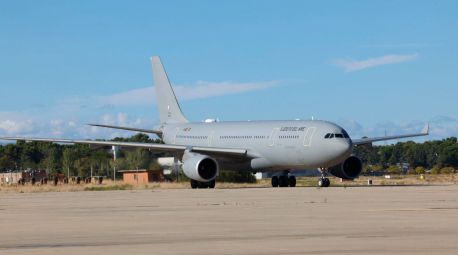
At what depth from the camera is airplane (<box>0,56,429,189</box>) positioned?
50438mm

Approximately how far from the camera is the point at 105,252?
1515cm

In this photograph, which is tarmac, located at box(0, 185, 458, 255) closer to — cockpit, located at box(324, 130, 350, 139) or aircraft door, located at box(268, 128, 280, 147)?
cockpit, located at box(324, 130, 350, 139)

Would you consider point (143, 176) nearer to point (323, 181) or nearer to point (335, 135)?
point (323, 181)

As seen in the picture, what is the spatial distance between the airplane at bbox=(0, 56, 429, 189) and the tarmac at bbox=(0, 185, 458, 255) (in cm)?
2006

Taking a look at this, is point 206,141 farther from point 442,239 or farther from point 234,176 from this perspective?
point 442,239

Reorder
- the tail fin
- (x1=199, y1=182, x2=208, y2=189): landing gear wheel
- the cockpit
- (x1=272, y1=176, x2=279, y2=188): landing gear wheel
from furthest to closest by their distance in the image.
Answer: the tail fin → (x1=272, y1=176, x2=279, y2=188): landing gear wheel → (x1=199, y1=182, x2=208, y2=189): landing gear wheel → the cockpit

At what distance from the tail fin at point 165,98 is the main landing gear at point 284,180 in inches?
524

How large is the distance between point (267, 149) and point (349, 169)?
4.75 meters

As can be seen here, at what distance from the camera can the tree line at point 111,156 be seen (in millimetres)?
73812

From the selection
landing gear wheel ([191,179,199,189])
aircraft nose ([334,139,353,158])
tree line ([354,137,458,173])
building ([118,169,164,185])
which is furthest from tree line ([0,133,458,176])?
aircraft nose ([334,139,353,158])

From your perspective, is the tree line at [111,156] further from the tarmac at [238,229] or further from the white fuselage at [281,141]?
the tarmac at [238,229]

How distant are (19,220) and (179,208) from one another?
6.11m

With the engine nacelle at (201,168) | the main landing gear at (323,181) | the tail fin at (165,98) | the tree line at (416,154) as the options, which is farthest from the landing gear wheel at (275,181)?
the tree line at (416,154)

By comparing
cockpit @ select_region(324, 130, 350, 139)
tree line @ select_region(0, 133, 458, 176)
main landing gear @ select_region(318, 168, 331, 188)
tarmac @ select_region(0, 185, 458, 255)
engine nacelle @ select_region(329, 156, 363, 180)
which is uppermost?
tree line @ select_region(0, 133, 458, 176)
